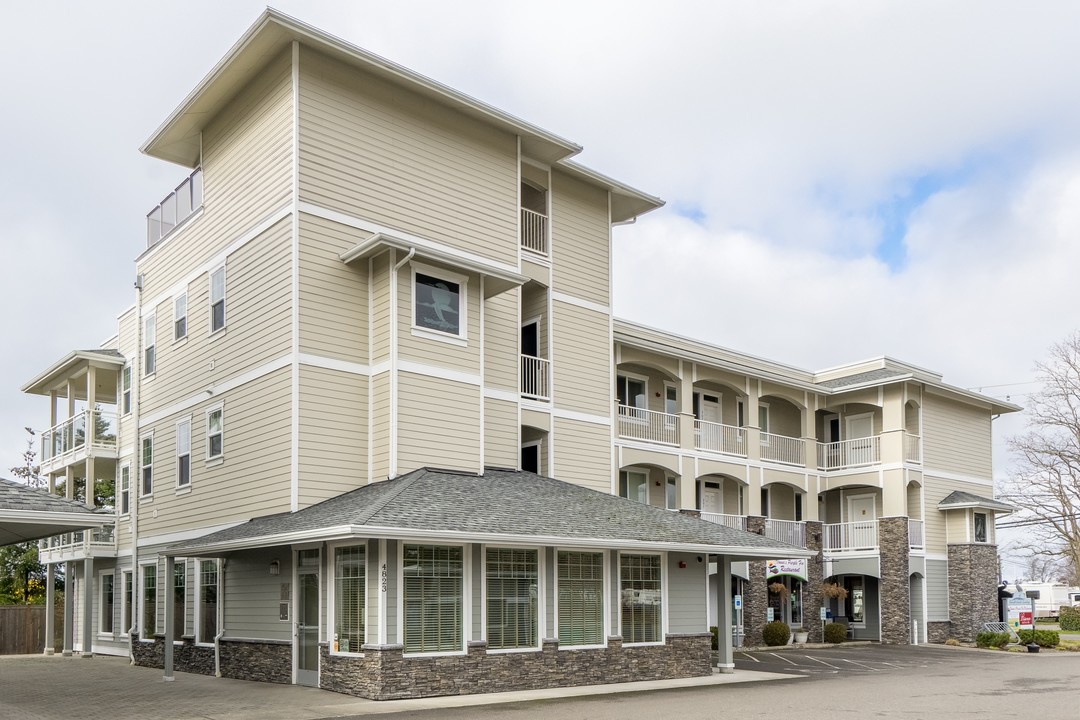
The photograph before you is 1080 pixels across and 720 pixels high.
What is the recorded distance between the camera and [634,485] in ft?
101

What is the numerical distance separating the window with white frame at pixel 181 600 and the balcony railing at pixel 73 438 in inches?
248

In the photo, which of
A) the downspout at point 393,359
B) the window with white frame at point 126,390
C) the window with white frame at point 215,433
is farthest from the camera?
the window with white frame at point 126,390

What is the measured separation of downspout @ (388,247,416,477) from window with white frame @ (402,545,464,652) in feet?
7.00

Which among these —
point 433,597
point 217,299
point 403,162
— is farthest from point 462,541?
point 217,299

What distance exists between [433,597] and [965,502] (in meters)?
24.3

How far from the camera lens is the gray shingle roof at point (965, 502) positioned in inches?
1406

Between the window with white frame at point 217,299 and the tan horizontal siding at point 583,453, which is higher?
the window with white frame at point 217,299

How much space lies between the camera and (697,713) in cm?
1533

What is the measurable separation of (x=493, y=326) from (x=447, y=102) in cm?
488

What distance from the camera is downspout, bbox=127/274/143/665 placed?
83.6ft

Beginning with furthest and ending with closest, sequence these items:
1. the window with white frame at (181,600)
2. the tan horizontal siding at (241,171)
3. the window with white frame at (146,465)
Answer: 1. the window with white frame at (146,465)
2. the window with white frame at (181,600)
3. the tan horizontal siding at (241,171)

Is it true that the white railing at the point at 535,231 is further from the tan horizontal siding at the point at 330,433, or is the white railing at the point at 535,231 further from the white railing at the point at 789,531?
the white railing at the point at 789,531

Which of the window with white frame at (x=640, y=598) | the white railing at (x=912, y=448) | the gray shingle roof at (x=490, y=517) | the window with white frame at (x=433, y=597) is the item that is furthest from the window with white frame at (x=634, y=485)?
the window with white frame at (x=433, y=597)

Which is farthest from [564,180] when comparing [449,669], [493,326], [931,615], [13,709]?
[931,615]
